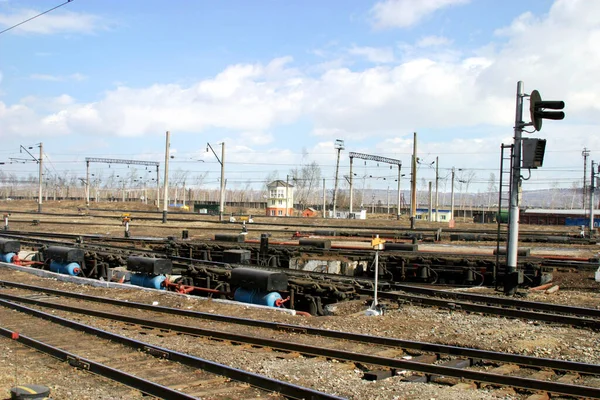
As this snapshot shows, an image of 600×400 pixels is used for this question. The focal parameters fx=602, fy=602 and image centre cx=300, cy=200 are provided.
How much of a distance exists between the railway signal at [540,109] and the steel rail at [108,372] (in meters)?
11.0

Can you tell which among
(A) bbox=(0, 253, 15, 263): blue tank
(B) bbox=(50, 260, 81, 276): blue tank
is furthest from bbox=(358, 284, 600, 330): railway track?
(A) bbox=(0, 253, 15, 263): blue tank

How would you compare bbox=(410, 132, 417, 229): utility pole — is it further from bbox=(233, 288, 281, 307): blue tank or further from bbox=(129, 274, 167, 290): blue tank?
bbox=(233, 288, 281, 307): blue tank

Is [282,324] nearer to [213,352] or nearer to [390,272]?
[213,352]

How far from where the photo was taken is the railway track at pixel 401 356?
7.58 m

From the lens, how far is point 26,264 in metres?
23.3

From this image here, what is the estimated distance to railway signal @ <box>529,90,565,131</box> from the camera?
1405 centimetres

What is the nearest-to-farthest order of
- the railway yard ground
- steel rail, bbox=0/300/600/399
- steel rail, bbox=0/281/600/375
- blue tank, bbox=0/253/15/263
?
steel rail, bbox=0/300/600/399, the railway yard ground, steel rail, bbox=0/281/600/375, blue tank, bbox=0/253/15/263

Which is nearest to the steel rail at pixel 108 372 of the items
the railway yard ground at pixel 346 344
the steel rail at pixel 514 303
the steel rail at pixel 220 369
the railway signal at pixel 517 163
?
the railway yard ground at pixel 346 344

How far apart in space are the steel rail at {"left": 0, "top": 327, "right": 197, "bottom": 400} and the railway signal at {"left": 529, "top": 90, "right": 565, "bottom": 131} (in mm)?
10975

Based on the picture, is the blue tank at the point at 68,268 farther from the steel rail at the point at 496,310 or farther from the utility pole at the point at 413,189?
the utility pole at the point at 413,189

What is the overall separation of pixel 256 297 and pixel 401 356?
581 cm

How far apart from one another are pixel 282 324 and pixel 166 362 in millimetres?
2852

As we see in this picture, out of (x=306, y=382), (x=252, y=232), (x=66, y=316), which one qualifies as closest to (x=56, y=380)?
(x=306, y=382)

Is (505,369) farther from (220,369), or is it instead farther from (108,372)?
(108,372)
